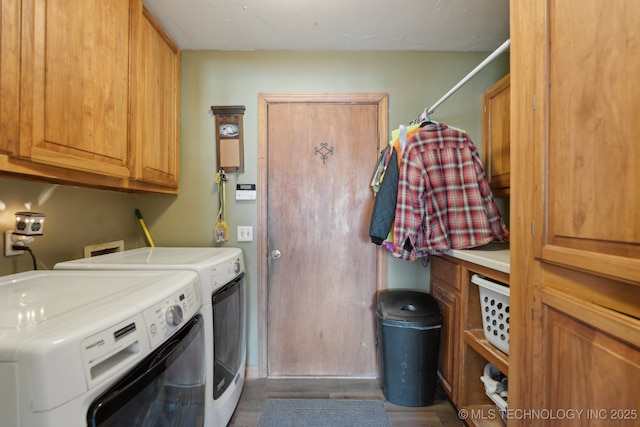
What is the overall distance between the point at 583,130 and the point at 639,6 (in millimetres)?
254

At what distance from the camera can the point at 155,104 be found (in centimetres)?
150

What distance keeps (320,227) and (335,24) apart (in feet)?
4.21

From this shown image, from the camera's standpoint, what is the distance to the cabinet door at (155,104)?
135cm

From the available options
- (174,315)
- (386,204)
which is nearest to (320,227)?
(386,204)

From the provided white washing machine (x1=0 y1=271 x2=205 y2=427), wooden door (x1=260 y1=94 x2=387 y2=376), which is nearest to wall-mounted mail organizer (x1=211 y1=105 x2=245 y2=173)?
wooden door (x1=260 y1=94 x2=387 y2=376)

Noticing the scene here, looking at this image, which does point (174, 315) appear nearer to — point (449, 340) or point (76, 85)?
point (76, 85)

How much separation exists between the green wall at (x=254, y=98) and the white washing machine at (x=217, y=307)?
35cm

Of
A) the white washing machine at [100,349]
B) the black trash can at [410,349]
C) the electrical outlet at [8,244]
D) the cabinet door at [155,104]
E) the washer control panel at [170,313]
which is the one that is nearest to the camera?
the white washing machine at [100,349]

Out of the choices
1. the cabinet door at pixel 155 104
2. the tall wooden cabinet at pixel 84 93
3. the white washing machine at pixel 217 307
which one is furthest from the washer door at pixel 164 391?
the cabinet door at pixel 155 104

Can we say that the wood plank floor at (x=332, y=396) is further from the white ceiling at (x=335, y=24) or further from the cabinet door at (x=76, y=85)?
the white ceiling at (x=335, y=24)

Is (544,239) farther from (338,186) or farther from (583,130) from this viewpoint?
(338,186)

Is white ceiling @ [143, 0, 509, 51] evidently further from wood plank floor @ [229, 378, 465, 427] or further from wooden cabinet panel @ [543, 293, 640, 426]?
wood plank floor @ [229, 378, 465, 427]

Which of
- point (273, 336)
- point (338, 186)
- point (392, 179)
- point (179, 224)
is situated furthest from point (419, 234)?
point (179, 224)

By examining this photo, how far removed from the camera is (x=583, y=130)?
66 centimetres
